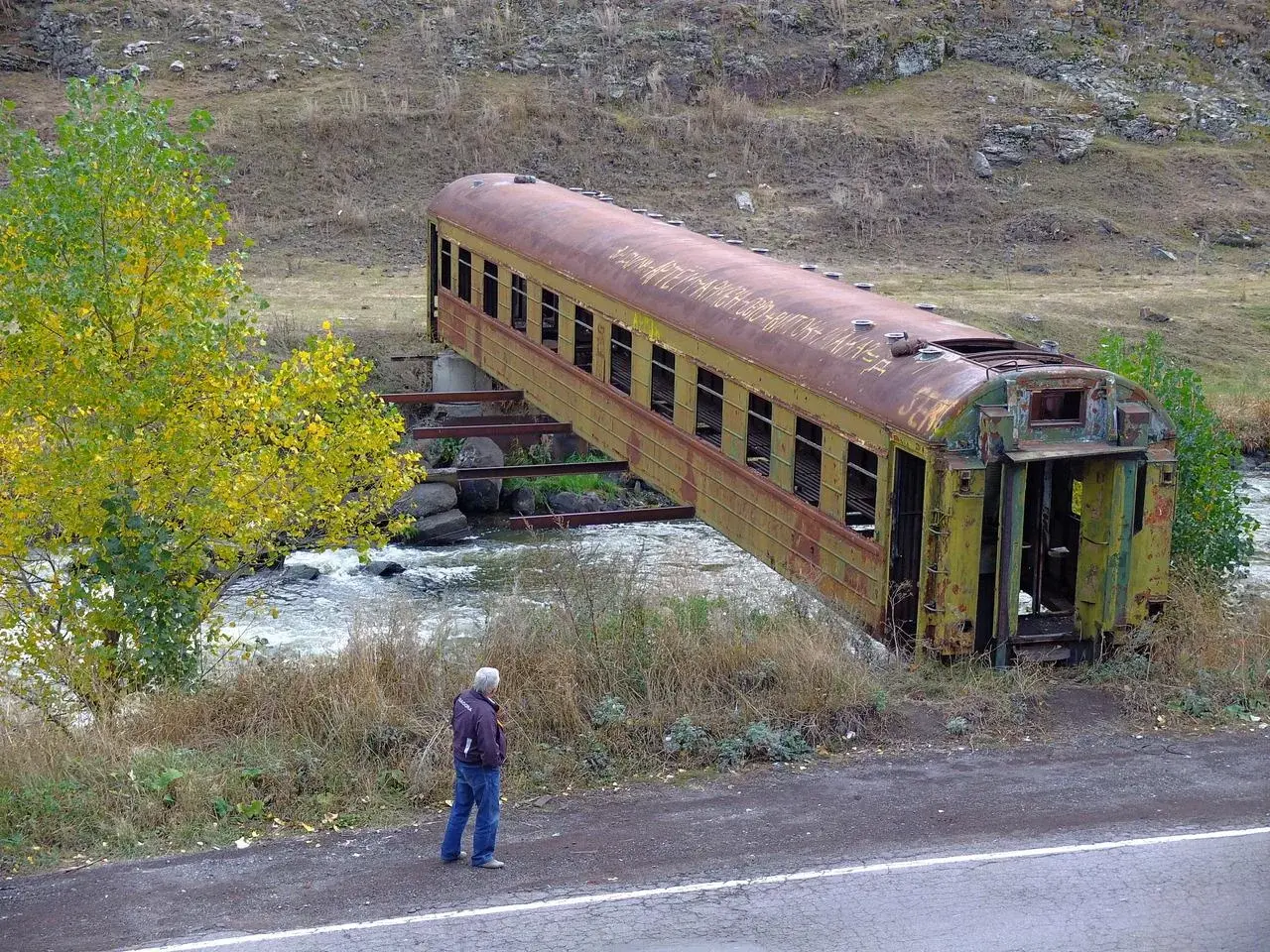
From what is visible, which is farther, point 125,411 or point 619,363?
point 619,363

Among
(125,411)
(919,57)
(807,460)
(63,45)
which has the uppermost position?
(63,45)

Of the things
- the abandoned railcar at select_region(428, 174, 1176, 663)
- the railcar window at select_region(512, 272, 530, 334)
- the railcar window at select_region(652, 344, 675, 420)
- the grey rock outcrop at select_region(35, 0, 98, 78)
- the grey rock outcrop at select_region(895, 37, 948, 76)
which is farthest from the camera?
the grey rock outcrop at select_region(895, 37, 948, 76)

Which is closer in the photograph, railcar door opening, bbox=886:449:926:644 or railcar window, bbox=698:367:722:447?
railcar door opening, bbox=886:449:926:644

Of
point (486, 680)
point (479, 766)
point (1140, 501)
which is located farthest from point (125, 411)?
point (1140, 501)

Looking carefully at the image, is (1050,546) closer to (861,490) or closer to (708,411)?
(861,490)

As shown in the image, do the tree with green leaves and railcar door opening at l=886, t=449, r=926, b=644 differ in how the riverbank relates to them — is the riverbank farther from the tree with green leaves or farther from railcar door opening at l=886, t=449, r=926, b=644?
the tree with green leaves

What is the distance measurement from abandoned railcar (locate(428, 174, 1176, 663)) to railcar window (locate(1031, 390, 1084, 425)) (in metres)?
0.02

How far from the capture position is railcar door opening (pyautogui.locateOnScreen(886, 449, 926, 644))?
1098cm

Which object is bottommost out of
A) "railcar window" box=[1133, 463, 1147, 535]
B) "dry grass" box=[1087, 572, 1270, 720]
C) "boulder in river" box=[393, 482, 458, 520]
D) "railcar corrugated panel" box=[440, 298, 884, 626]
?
"boulder in river" box=[393, 482, 458, 520]

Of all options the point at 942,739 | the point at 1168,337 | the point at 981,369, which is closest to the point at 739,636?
the point at 942,739

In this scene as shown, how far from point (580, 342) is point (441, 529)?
364 centimetres

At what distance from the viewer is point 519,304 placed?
1873 cm

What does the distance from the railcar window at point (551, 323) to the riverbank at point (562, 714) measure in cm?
644

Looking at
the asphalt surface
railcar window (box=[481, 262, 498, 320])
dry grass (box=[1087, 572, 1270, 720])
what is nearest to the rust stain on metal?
railcar window (box=[481, 262, 498, 320])
